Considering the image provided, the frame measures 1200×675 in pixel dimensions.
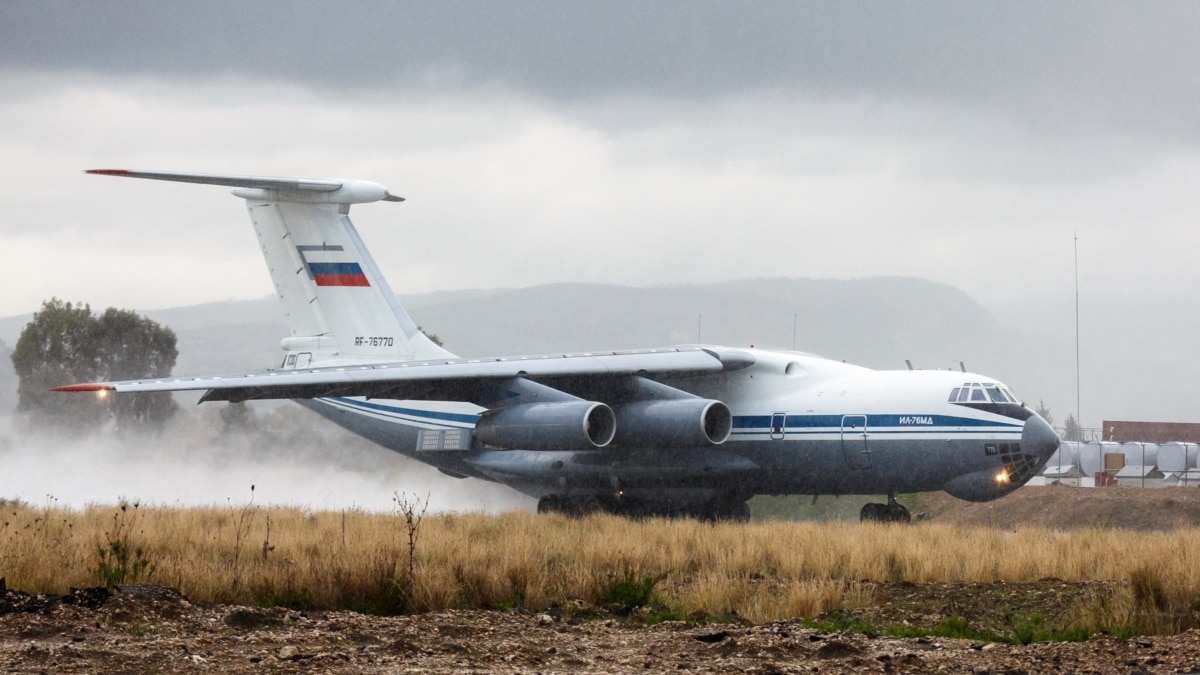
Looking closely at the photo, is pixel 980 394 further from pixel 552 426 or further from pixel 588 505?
pixel 588 505

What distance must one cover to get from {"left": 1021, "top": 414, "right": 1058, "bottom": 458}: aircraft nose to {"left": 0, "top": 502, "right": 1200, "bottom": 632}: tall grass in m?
1.82

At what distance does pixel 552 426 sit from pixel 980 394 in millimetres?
5683

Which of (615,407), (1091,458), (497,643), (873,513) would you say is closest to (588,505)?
(615,407)

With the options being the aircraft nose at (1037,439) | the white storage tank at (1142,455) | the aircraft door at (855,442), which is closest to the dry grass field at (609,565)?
the aircraft nose at (1037,439)

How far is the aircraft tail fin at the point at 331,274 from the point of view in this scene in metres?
21.9

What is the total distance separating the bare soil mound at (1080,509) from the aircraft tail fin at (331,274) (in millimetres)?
10377

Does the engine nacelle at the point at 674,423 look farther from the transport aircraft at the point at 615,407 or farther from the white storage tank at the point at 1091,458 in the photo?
the white storage tank at the point at 1091,458

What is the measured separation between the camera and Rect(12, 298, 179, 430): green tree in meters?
50.4

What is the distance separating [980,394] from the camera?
58.0 feet

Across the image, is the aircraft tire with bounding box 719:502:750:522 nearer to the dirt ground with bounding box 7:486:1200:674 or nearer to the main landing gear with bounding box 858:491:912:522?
the main landing gear with bounding box 858:491:912:522

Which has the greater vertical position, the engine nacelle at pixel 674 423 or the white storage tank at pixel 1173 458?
the engine nacelle at pixel 674 423

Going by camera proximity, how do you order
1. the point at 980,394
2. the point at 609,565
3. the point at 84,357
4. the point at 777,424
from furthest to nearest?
the point at 84,357, the point at 777,424, the point at 980,394, the point at 609,565

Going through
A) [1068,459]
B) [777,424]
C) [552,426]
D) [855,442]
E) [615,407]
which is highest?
[615,407]

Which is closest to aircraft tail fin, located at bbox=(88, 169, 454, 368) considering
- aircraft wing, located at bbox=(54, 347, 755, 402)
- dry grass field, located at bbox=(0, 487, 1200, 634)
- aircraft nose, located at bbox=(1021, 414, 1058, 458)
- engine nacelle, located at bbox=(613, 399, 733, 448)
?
aircraft wing, located at bbox=(54, 347, 755, 402)
